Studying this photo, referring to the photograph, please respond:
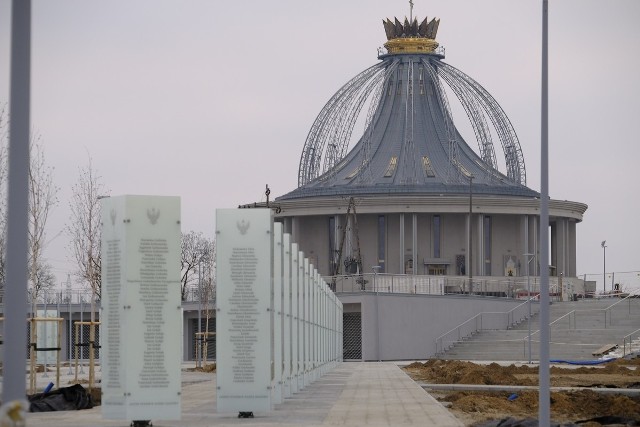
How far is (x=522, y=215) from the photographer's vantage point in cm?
10081

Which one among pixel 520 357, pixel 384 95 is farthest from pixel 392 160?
pixel 520 357

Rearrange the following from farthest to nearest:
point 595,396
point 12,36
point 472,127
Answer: point 472,127 < point 595,396 < point 12,36

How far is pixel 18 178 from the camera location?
12.6m

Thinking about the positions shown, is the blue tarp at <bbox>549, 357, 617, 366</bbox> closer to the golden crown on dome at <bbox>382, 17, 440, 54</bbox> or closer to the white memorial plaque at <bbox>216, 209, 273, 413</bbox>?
the white memorial plaque at <bbox>216, 209, 273, 413</bbox>

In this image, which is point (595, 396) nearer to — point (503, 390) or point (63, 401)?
point (503, 390)

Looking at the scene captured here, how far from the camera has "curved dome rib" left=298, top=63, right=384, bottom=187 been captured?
3750 inches

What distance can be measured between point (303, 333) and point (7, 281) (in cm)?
2172

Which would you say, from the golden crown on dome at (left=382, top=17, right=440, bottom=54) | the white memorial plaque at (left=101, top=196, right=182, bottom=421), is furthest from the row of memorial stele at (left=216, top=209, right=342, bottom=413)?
the golden crown on dome at (left=382, top=17, right=440, bottom=54)

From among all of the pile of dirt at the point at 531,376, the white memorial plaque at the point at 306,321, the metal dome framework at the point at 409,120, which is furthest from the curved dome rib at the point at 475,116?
the white memorial plaque at the point at 306,321

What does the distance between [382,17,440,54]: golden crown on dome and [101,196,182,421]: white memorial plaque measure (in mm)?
85845

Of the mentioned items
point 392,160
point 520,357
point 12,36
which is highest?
point 392,160

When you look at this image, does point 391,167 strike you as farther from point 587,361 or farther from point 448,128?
point 587,361

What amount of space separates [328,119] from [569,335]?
104 feet

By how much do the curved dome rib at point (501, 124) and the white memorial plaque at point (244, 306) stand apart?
234 ft
